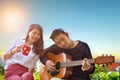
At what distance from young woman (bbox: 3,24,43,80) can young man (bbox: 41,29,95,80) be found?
90 mm

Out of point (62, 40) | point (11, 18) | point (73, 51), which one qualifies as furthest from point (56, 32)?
point (11, 18)

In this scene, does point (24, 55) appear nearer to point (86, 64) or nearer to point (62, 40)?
point (62, 40)

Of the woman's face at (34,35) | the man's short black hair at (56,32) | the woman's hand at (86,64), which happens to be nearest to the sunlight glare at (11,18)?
the woman's face at (34,35)

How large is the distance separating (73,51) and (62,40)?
0.43 feet

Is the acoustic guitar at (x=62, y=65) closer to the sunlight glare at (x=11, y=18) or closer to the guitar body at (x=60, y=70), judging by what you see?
the guitar body at (x=60, y=70)

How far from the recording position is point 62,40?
3.85 m

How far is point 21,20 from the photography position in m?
4.01

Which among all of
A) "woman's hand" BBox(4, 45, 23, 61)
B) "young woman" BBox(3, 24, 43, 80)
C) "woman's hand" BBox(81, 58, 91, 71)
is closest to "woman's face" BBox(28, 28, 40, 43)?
"young woman" BBox(3, 24, 43, 80)

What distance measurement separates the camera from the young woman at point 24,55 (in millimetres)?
3881

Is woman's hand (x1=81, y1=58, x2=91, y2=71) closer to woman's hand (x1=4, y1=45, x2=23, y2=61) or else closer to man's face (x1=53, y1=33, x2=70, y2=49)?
man's face (x1=53, y1=33, x2=70, y2=49)

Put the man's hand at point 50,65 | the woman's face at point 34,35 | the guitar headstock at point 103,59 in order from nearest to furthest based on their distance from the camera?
1. the guitar headstock at point 103,59
2. the man's hand at point 50,65
3. the woman's face at point 34,35

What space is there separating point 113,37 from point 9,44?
85 cm

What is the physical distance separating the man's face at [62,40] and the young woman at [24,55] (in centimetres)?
14

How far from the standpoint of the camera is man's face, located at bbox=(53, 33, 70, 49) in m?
3.83
